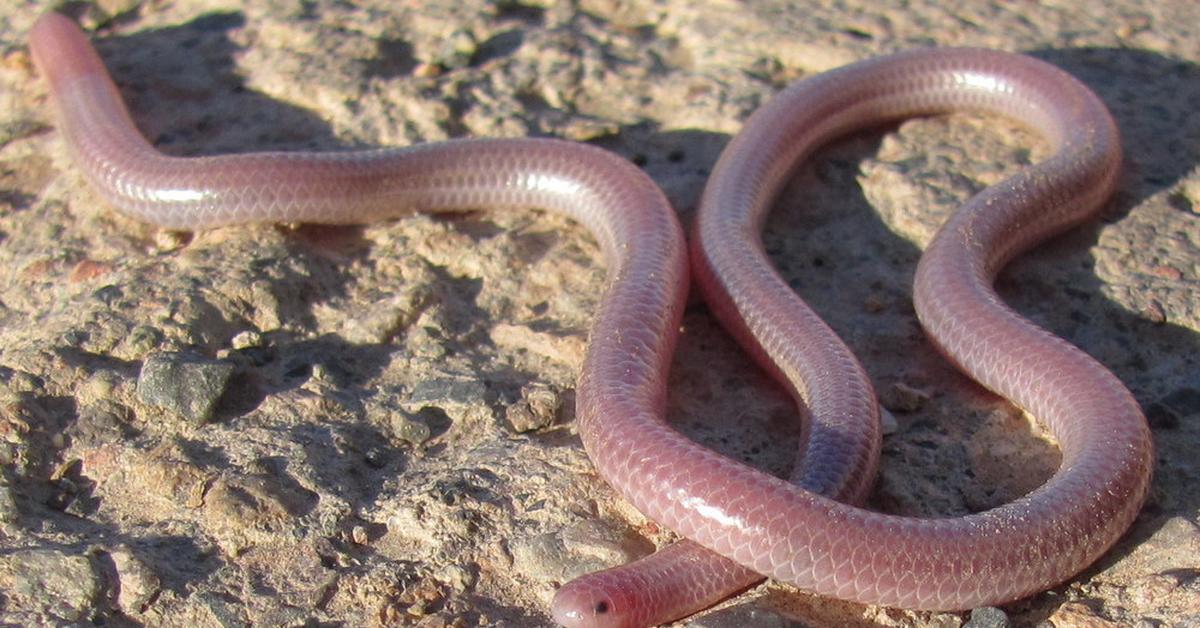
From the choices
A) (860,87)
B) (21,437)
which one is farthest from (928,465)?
(21,437)

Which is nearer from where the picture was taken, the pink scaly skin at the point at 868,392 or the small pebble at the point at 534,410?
the pink scaly skin at the point at 868,392

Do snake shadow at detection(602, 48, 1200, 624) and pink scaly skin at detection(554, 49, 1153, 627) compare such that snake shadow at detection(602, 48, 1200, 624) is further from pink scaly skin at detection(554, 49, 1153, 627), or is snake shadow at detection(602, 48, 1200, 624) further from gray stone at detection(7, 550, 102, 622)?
gray stone at detection(7, 550, 102, 622)

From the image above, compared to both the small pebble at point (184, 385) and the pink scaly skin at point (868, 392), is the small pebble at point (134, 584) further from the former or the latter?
the pink scaly skin at point (868, 392)

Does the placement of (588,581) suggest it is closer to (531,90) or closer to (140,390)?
(140,390)

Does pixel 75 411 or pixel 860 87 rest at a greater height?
pixel 860 87

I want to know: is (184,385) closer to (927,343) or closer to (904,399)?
(904,399)

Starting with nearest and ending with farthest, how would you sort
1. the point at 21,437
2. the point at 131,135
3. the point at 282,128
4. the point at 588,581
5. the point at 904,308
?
the point at 588,581 < the point at 21,437 < the point at 904,308 < the point at 131,135 < the point at 282,128

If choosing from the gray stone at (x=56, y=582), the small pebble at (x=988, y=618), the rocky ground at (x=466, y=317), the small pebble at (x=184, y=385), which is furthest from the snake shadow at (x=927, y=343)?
the gray stone at (x=56, y=582)
